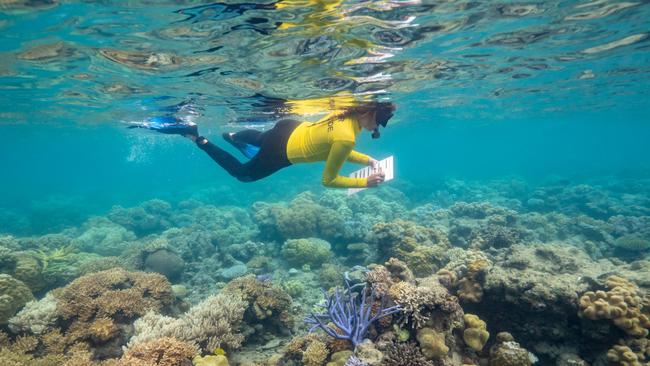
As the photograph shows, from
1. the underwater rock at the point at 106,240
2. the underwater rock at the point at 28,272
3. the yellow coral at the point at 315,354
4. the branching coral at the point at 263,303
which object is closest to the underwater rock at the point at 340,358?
the yellow coral at the point at 315,354

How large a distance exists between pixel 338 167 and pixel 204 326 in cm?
376

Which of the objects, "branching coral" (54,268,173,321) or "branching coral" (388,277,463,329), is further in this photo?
"branching coral" (54,268,173,321)

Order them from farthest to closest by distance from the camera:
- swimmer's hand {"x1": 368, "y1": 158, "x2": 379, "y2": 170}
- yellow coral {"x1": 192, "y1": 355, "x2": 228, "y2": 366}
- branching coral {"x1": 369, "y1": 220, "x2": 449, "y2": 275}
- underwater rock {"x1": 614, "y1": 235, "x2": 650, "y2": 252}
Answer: underwater rock {"x1": 614, "y1": 235, "x2": 650, "y2": 252}, branching coral {"x1": 369, "y1": 220, "x2": 449, "y2": 275}, swimmer's hand {"x1": 368, "y1": 158, "x2": 379, "y2": 170}, yellow coral {"x1": 192, "y1": 355, "x2": 228, "y2": 366}

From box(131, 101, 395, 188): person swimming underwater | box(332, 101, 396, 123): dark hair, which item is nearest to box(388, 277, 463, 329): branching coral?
box(131, 101, 395, 188): person swimming underwater

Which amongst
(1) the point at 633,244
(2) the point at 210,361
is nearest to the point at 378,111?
(2) the point at 210,361

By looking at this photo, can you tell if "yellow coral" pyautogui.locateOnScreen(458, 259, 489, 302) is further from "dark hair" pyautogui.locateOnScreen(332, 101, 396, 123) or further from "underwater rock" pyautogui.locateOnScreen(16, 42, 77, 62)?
"underwater rock" pyautogui.locateOnScreen(16, 42, 77, 62)

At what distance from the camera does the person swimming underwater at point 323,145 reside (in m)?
6.52

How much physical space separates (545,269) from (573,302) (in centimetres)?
194

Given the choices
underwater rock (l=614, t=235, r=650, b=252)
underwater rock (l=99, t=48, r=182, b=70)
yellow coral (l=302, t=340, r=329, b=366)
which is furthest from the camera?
underwater rock (l=614, t=235, r=650, b=252)

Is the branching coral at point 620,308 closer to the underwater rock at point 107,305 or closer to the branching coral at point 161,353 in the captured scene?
the branching coral at point 161,353

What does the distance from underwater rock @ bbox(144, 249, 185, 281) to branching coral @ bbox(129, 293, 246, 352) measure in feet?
21.0

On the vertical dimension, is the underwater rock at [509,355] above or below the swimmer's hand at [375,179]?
below

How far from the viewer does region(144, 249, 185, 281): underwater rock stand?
39.5 feet

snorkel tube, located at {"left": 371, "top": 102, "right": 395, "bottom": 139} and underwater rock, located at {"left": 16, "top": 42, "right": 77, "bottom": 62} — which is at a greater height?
underwater rock, located at {"left": 16, "top": 42, "right": 77, "bottom": 62}
